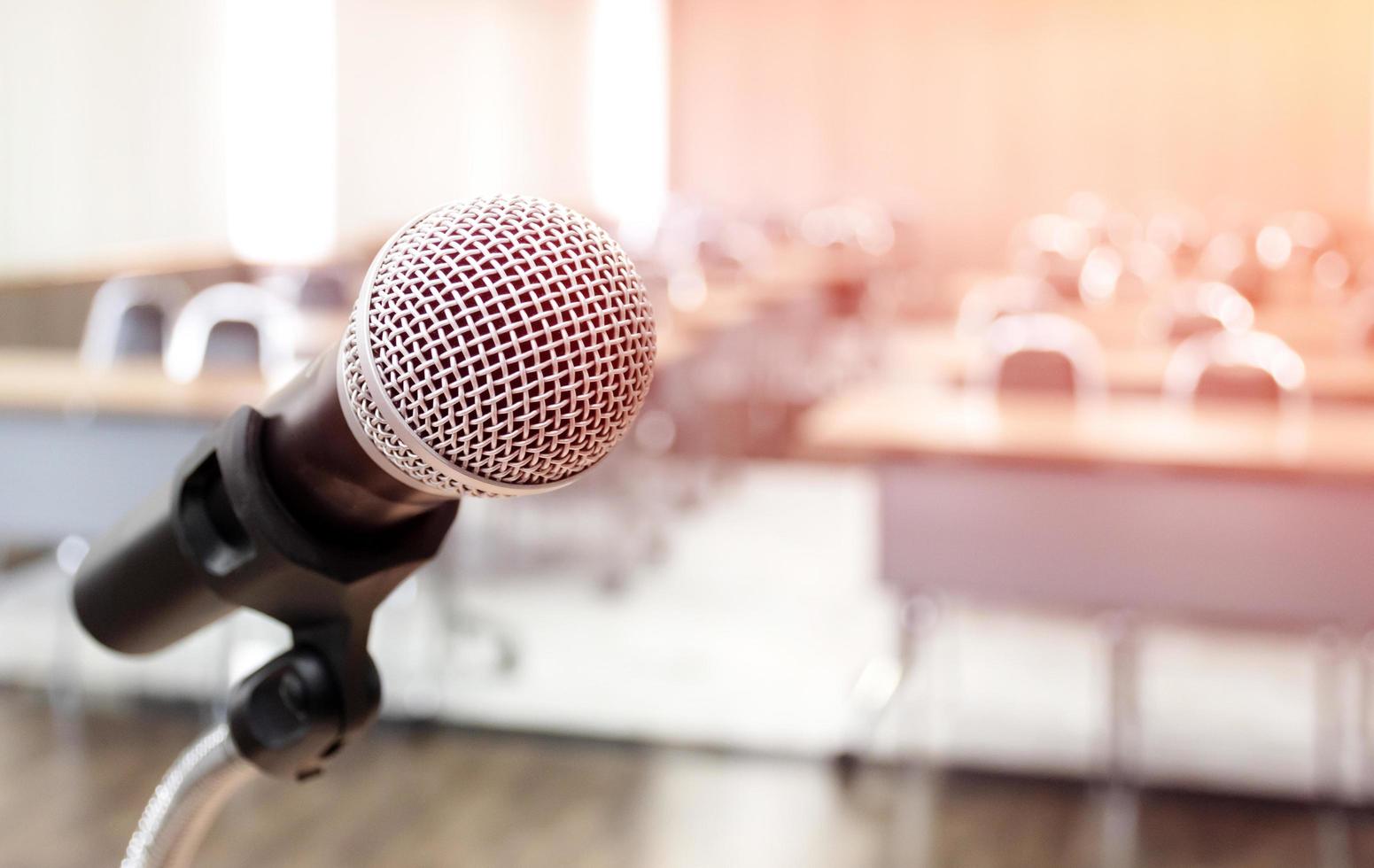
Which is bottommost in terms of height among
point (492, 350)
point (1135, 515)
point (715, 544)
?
point (715, 544)

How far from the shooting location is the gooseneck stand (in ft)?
2.04

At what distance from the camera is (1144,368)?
4.49 metres

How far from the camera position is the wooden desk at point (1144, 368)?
13.5 ft

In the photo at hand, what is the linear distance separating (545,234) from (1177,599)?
108 inches

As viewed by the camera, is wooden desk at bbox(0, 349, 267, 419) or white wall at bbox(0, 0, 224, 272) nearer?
wooden desk at bbox(0, 349, 267, 419)

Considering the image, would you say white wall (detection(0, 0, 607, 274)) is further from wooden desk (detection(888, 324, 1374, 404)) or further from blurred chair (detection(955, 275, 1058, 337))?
wooden desk (detection(888, 324, 1374, 404))

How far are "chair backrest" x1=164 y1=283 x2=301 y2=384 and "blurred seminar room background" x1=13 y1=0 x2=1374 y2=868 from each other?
0.8 inches

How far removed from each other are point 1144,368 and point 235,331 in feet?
8.50

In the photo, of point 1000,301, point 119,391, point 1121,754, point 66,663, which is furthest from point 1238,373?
point 66,663

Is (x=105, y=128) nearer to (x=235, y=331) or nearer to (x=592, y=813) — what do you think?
(x=235, y=331)

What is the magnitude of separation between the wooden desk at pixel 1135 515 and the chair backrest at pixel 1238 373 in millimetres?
427

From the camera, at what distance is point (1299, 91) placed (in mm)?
12883

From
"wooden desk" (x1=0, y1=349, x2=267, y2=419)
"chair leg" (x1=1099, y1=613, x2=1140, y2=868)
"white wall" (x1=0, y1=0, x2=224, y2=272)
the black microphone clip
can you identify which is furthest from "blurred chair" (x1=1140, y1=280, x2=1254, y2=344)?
the black microphone clip

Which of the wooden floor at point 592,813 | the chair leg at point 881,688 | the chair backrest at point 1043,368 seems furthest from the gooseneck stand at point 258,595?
the chair backrest at point 1043,368
